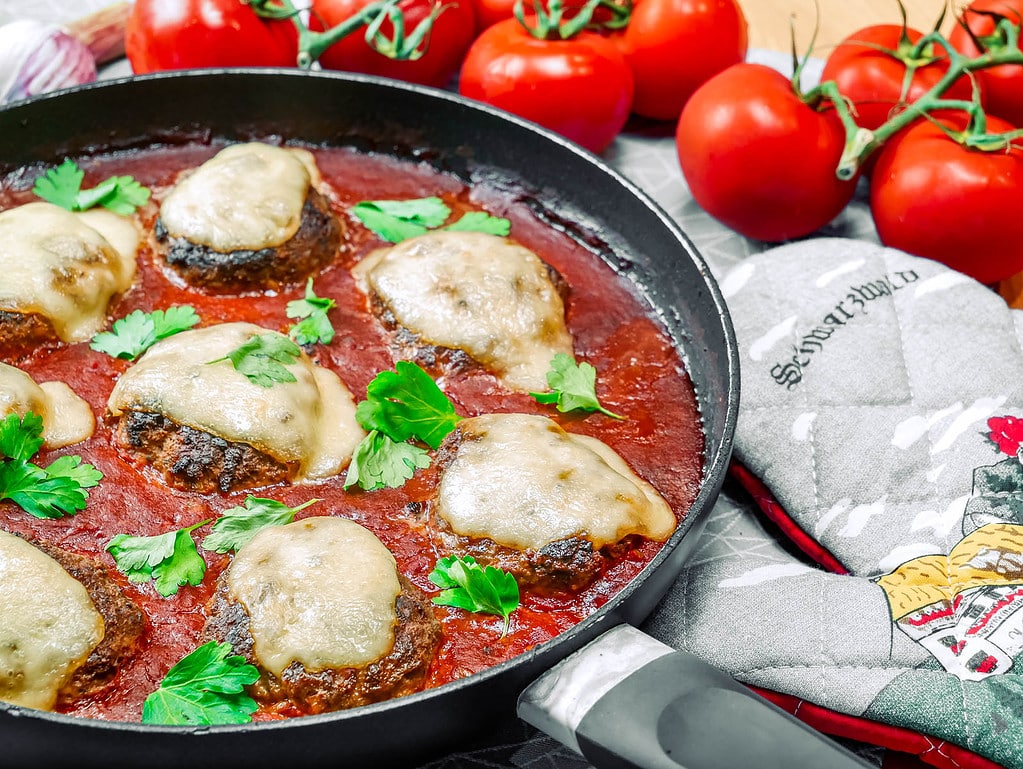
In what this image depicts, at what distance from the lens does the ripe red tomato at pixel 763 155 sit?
321 centimetres

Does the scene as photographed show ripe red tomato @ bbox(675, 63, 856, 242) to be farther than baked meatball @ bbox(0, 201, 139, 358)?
Yes

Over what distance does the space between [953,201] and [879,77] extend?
0.57 meters

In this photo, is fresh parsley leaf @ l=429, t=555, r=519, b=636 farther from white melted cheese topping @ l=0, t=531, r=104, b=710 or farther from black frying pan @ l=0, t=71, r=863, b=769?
white melted cheese topping @ l=0, t=531, r=104, b=710

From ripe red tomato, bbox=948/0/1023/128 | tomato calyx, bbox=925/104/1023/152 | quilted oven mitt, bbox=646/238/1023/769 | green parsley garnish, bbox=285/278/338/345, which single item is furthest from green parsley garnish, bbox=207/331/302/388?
ripe red tomato, bbox=948/0/1023/128

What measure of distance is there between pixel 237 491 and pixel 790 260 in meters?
1.67

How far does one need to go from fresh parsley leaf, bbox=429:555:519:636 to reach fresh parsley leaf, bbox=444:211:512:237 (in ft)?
3.84

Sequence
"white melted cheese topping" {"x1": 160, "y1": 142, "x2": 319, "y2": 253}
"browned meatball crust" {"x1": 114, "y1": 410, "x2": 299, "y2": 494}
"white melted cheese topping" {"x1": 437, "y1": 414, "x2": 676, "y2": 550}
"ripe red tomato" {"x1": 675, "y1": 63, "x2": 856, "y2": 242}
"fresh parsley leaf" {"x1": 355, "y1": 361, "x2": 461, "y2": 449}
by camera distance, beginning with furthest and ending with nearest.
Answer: "ripe red tomato" {"x1": 675, "y1": 63, "x2": 856, "y2": 242}
"white melted cheese topping" {"x1": 160, "y1": 142, "x2": 319, "y2": 253}
"fresh parsley leaf" {"x1": 355, "y1": 361, "x2": 461, "y2": 449}
"browned meatball crust" {"x1": 114, "y1": 410, "x2": 299, "y2": 494}
"white melted cheese topping" {"x1": 437, "y1": 414, "x2": 676, "y2": 550}

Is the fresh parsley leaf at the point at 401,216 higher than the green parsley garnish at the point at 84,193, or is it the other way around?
the green parsley garnish at the point at 84,193

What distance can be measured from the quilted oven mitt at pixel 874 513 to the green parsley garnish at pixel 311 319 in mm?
1072

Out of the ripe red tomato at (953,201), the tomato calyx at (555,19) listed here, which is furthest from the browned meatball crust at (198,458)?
the ripe red tomato at (953,201)

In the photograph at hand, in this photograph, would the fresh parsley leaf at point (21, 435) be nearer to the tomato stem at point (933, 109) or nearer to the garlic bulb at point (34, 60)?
the garlic bulb at point (34, 60)

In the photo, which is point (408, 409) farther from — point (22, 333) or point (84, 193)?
point (84, 193)

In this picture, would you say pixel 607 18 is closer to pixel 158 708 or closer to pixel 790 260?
pixel 790 260

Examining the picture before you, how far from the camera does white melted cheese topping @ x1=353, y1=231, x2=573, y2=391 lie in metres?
2.68
